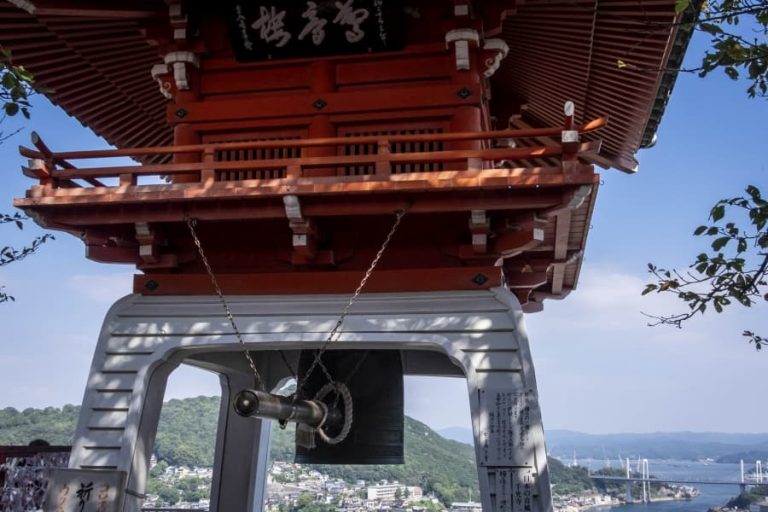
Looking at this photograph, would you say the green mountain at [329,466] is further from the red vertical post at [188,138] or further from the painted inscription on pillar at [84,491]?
the red vertical post at [188,138]

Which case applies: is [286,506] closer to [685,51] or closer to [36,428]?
[685,51]

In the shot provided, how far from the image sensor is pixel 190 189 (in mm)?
6051

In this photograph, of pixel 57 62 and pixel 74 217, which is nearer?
pixel 74 217

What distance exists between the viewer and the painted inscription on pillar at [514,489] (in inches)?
210


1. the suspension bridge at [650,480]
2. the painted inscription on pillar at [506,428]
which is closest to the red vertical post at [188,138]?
the painted inscription on pillar at [506,428]

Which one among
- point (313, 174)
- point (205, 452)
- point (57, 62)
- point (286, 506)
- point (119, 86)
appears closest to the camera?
point (313, 174)

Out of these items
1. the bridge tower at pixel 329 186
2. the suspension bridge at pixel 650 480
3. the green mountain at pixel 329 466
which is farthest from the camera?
the green mountain at pixel 329 466

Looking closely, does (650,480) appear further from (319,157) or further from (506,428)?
(319,157)

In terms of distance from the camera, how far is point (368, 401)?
8773 mm

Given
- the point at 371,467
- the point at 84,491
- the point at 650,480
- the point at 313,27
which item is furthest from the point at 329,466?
the point at 313,27

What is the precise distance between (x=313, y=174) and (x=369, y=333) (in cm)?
182

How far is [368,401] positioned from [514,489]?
143 inches

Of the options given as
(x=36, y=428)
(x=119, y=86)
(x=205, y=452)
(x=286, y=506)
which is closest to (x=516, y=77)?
(x=119, y=86)

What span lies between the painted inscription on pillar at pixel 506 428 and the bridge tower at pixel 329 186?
1 cm
